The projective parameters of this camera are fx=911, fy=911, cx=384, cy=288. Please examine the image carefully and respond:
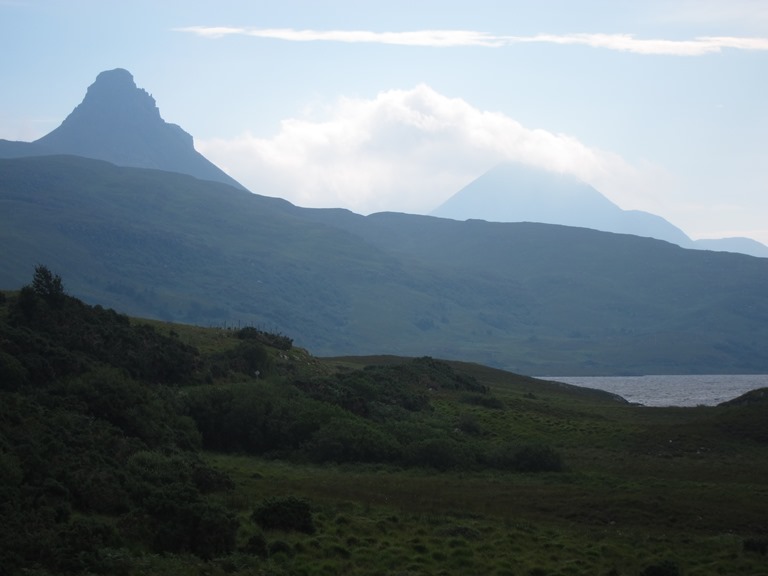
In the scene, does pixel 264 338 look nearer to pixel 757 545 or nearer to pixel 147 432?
pixel 147 432

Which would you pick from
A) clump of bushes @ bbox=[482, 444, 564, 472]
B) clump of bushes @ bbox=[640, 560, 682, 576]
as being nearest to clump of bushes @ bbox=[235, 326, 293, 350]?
clump of bushes @ bbox=[482, 444, 564, 472]

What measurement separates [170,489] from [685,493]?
2092cm

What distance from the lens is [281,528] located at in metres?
23.3

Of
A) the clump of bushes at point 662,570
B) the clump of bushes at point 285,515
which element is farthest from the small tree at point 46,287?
the clump of bushes at point 662,570

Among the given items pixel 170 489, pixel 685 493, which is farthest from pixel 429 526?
pixel 685 493

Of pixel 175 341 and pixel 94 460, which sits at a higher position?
pixel 175 341

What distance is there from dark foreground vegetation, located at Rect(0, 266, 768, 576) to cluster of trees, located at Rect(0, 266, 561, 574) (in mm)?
79

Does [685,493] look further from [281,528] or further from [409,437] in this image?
[281,528]

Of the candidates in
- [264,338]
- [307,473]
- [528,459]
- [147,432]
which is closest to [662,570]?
[307,473]

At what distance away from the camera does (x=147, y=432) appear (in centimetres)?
3206

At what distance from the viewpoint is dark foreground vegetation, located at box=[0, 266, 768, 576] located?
20656mm

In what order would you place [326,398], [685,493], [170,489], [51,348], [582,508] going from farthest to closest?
[326,398], [51,348], [685,493], [582,508], [170,489]

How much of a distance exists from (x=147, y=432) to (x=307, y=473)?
683 cm

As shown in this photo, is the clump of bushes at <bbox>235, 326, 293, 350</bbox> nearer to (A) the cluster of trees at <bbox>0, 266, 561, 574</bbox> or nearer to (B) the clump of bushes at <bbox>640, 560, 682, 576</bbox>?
(A) the cluster of trees at <bbox>0, 266, 561, 574</bbox>
